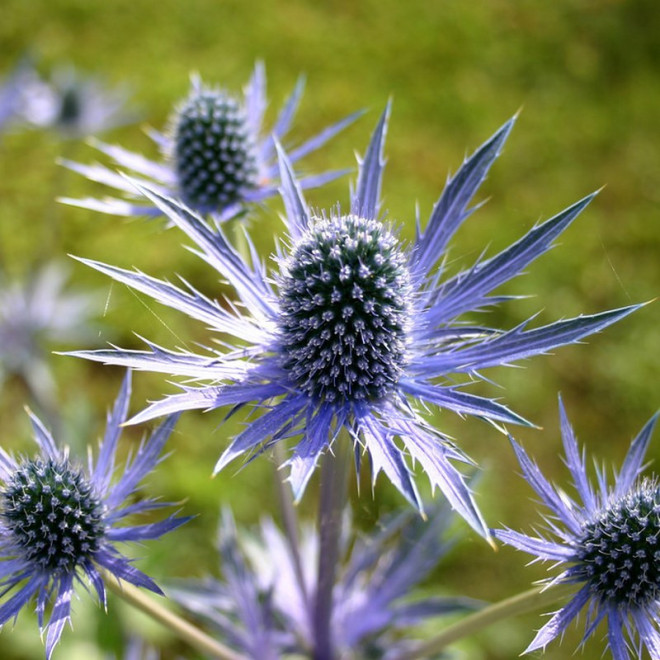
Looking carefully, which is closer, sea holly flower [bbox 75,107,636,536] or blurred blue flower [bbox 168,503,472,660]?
sea holly flower [bbox 75,107,636,536]

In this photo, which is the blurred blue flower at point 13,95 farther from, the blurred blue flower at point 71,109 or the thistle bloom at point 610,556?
the thistle bloom at point 610,556

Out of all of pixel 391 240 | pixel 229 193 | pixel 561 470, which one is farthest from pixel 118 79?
pixel 391 240

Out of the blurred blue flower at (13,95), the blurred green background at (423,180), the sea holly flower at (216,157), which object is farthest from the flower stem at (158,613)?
the blurred blue flower at (13,95)

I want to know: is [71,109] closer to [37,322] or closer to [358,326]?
[37,322]

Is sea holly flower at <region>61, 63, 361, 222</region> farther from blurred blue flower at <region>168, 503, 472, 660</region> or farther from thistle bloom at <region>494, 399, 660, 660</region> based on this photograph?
thistle bloom at <region>494, 399, 660, 660</region>

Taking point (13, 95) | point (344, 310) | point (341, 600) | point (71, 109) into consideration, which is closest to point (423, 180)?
point (71, 109)

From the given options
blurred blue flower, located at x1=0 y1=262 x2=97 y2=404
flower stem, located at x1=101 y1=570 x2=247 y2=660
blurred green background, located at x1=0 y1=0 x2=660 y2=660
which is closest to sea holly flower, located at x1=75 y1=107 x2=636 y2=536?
Result: flower stem, located at x1=101 y1=570 x2=247 y2=660

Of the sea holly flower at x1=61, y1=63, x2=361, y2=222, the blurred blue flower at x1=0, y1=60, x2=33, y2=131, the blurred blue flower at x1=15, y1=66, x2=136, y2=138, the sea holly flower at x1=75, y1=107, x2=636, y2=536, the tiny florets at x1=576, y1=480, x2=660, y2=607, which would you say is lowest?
the tiny florets at x1=576, y1=480, x2=660, y2=607

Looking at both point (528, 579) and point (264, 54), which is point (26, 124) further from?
point (528, 579)
